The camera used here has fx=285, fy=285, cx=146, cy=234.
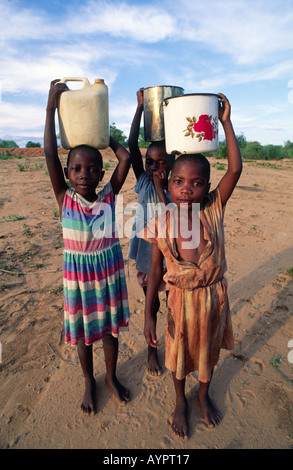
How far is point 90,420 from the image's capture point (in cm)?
165

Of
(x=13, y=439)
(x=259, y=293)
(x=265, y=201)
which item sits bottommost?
(x=13, y=439)

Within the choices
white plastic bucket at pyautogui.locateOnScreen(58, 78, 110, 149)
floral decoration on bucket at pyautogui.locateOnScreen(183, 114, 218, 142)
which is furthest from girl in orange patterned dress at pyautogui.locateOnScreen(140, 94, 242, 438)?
white plastic bucket at pyautogui.locateOnScreen(58, 78, 110, 149)

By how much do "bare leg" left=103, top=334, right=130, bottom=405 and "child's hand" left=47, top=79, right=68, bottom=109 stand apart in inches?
51.8

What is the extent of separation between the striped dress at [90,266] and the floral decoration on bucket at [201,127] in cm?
55

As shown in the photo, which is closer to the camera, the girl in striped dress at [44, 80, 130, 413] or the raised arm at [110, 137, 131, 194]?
the girl in striped dress at [44, 80, 130, 413]

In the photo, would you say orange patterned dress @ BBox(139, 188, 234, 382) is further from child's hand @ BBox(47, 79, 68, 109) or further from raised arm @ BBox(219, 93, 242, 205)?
child's hand @ BBox(47, 79, 68, 109)

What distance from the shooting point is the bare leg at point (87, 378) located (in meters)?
1.69

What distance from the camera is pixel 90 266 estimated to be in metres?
1.53

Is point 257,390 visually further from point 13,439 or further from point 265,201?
point 265,201

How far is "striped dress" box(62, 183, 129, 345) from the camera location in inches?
59.6

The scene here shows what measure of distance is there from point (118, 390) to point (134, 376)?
201mm

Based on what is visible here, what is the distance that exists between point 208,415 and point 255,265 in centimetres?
233

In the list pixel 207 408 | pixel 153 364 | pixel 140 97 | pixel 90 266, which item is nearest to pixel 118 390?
pixel 153 364

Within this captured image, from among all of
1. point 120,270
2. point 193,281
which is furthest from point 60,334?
point 193,281
